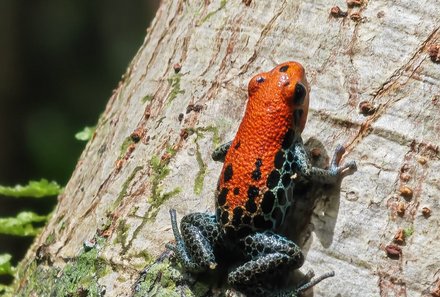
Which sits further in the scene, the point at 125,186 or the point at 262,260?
the point at 125,186

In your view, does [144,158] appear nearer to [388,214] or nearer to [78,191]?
[78,191]

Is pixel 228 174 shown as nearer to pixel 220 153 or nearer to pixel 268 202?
pixel 220 153

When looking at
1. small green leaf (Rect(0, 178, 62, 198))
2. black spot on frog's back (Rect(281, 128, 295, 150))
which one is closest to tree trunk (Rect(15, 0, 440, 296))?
black spot on frog's back (Rect(281, 128, 295, 150))

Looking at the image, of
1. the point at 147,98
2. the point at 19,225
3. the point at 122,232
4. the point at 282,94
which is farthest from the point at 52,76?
the point at 122,232

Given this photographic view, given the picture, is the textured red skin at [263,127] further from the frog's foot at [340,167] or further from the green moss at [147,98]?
the green moss at [147,98]

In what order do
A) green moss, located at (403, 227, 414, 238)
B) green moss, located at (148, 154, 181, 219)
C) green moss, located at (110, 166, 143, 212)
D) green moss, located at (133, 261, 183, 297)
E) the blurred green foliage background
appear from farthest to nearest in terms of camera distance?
the blurred green foliage background → green moss, located at (110, 166, 143, 212) → green moss, located at (148, 154, 181, 219) → green moss, located at (133, 261, 183, 297) → green moss, located at (403, 227, 414, 238)

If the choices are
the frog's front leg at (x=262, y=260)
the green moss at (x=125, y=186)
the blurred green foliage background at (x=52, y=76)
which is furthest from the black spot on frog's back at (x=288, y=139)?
the blurred green foliage background at (x=52, y=76)

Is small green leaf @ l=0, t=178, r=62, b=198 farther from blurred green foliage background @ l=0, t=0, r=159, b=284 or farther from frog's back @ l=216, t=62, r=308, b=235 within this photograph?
blurred green foliage background @ l=0, t=0, r=159, b=284
